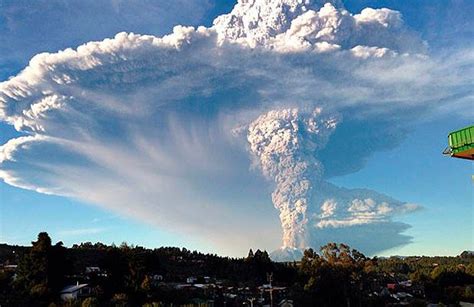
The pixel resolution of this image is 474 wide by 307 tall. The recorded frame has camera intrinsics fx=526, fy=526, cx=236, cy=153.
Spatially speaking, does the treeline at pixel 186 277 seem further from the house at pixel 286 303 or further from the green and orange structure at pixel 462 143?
the green and orange structure at pixel 462 143

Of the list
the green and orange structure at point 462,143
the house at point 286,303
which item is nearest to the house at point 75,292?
the house at point 286,303

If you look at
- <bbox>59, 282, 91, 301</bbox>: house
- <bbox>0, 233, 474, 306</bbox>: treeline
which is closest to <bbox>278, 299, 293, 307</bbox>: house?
<bbox>0, 233, 474, 306</bbox>: treeline

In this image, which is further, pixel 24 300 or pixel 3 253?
pixel 3 253

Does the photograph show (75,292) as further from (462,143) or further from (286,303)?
(462,143)

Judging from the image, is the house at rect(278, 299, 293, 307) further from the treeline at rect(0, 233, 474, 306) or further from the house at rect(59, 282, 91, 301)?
the house at rect(59, 282, 91, 301)

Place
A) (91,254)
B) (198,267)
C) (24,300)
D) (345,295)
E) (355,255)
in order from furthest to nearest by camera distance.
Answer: (355,255)
(198,267)
(91,254)
(345,295)
(24,300)

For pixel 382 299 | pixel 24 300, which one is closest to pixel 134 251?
pixel 24 300

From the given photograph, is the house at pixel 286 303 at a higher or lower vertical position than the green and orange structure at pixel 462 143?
lower

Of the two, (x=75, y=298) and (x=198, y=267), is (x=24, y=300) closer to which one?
(x=75, y=298)
